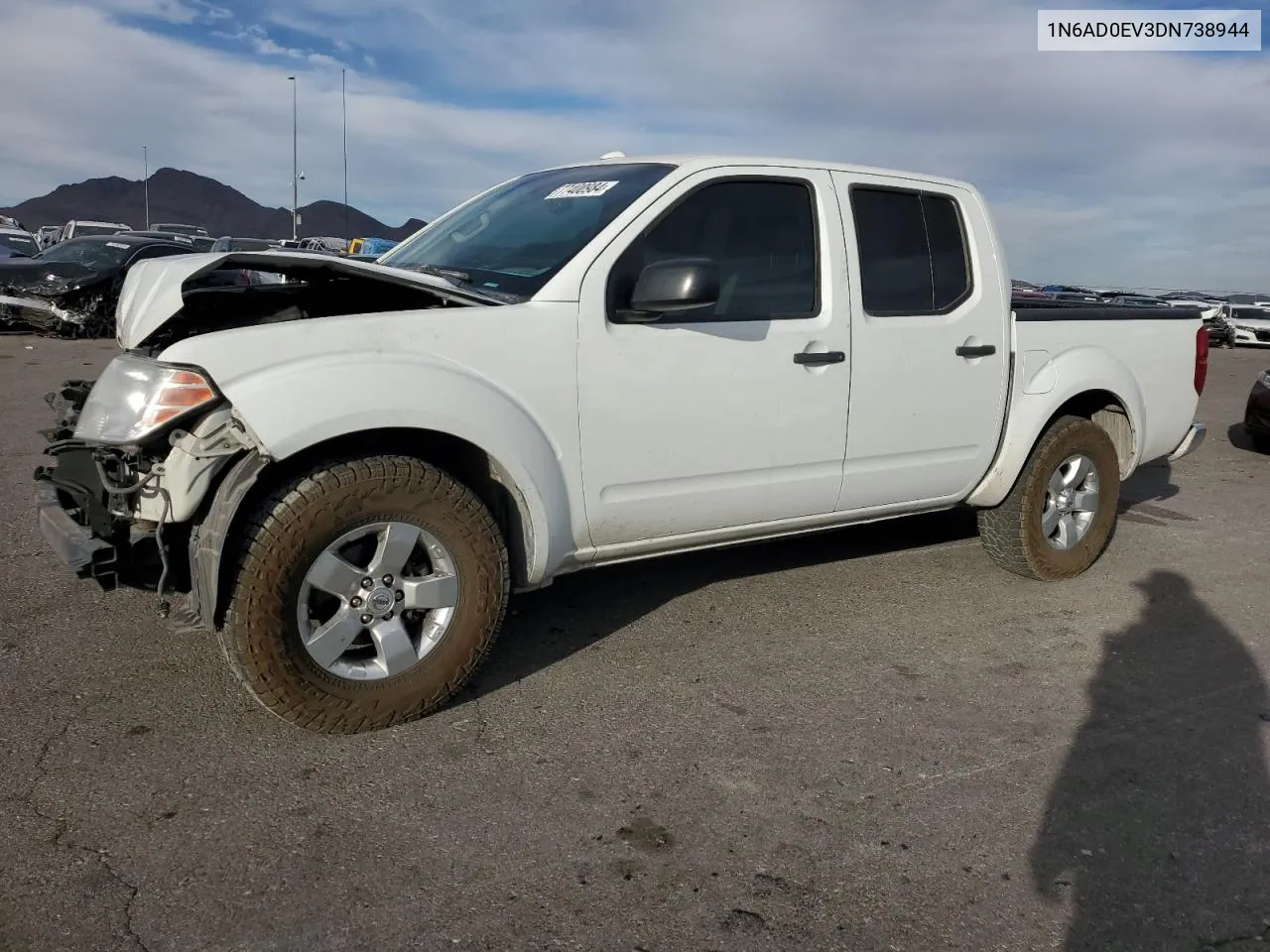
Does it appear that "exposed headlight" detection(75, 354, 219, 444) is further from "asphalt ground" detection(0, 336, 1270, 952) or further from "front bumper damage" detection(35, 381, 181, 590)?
"asphalt ground" detection(0, 336, 1270, 952)

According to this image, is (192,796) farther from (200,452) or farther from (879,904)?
(879,904)

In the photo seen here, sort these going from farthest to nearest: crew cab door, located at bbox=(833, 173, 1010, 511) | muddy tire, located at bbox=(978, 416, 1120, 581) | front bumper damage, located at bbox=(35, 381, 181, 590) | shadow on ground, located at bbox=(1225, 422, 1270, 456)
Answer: shadow on ground, located at bbox=(1225, 422, 1270, 456) < muddy tire, located at bbox=(978, 416, 1120, 581) < crew cab door, located at bbox=(833, 173, 1010, 511) < front bumper damage, located at bbox=(35, 381, 181, 590)

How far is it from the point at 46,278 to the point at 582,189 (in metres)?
13.9

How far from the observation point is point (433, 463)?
135 inches

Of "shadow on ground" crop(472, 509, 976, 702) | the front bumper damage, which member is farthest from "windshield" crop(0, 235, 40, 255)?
the front bumper damage

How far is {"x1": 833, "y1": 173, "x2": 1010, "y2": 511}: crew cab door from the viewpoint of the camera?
4.29 metres

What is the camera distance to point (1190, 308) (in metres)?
5.71

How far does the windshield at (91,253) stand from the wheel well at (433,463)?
13.8 metres

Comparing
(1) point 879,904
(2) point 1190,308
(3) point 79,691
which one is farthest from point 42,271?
(1) point 879,904

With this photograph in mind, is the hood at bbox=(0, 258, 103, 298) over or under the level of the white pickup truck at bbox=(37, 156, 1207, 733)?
over

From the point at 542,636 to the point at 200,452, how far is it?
1.66 m

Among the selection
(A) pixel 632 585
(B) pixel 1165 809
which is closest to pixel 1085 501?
(A) pixel 632 585

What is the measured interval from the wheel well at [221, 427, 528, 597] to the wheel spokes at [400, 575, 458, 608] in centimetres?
30

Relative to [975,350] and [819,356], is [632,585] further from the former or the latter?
[975,350]
